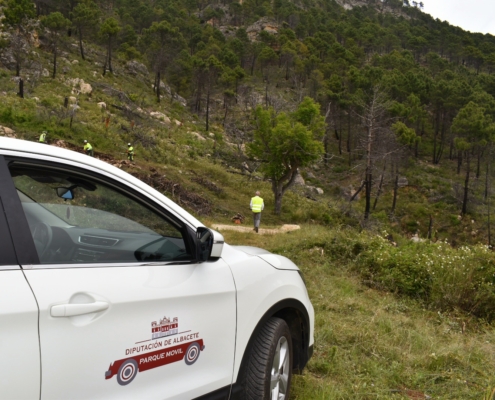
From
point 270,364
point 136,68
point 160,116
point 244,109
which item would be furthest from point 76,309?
point 244,109

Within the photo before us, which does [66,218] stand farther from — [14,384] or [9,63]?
[9,63]

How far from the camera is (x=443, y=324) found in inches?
228

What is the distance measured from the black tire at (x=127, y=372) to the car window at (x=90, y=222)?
0.47 meters

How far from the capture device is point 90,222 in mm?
2322

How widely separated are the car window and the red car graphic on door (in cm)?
45

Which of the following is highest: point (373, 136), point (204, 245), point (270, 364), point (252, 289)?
point (373, 136)

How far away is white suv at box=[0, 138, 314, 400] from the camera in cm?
157

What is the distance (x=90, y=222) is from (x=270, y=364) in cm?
138

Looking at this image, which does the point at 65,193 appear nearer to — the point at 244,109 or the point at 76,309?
the point at 76,309

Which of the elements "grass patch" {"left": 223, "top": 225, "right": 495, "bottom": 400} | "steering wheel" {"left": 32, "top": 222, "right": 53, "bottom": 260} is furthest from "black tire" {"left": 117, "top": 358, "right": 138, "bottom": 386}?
"grass patch" {"left": 223, "top": 225, "right": 495, "bottom": 400}

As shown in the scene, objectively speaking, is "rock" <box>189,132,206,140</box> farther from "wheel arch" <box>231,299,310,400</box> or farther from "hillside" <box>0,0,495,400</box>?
"wheel arch" <box>231,299,310,400</box>

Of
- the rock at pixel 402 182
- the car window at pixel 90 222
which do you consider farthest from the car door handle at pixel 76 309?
the rock at pixel 402 182

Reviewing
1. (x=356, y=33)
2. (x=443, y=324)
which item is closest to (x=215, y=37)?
(x=356, y=33)

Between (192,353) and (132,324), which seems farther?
(192,353)
